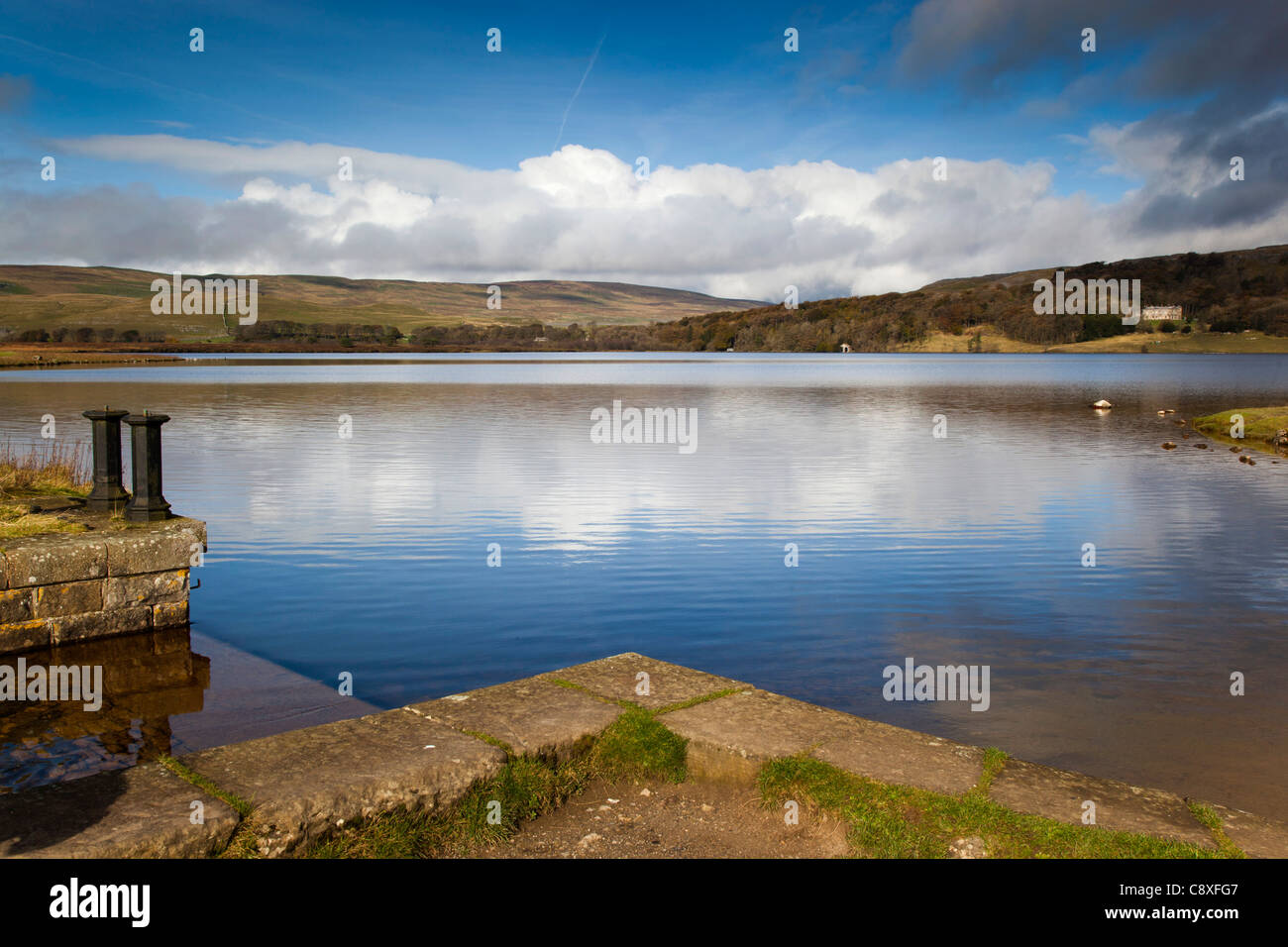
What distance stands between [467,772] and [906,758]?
2.36 m

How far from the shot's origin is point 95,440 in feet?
34.0

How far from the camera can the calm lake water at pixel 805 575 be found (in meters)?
8.34

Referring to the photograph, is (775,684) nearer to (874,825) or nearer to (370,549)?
(874,825)

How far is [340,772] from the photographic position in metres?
4.96

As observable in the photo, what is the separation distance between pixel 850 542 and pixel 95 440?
1028cm

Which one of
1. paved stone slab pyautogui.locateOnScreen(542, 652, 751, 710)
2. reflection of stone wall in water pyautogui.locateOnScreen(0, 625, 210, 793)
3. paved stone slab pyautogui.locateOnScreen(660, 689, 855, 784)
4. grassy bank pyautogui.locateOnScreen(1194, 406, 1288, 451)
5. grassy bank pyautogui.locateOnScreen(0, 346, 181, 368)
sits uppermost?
grassy bank pyautogui.locateOnScreen(0, 346, 181, 368)

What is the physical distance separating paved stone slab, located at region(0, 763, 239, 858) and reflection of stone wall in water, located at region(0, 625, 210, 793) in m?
1.66

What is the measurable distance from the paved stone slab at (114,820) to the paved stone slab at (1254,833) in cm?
460

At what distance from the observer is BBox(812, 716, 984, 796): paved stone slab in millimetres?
5059

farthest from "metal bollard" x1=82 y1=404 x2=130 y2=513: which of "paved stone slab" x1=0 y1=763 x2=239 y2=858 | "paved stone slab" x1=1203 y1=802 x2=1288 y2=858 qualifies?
"paved stone slab" x1=1203 y1=802 x2=1288 y2=858

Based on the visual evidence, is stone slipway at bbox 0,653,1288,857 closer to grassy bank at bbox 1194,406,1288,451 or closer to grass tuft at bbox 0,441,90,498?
grass tuft at bbox 0,441,90,498

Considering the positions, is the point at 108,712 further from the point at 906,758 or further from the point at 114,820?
the point at 906,758
